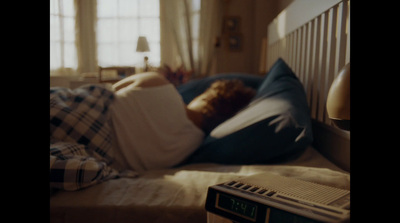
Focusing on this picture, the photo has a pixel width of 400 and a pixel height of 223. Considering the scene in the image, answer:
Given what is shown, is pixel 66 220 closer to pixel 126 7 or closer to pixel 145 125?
pixel 145 125

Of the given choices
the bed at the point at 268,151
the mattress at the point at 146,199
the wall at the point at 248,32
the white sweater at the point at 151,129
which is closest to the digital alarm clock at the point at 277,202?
the bed at the point at 268,151

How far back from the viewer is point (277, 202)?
0.33 meters

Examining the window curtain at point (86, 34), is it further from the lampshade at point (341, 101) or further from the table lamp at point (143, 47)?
the lampshade at point (341, 101)

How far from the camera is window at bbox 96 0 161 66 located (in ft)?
11.2

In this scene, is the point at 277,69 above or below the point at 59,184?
above

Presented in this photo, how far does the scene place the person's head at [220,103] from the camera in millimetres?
1173

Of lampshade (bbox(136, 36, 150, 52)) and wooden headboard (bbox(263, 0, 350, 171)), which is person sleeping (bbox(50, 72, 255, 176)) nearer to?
wooden headboard (bbox(263, 0, 350, 171))

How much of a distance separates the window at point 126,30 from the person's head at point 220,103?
2259 mm

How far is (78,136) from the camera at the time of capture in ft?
2.71

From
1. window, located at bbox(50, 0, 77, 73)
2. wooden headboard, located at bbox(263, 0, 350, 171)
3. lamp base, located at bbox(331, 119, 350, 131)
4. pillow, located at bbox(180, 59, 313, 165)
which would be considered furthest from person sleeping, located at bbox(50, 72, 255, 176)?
window, located at bbox(50, 0, 77, 73)

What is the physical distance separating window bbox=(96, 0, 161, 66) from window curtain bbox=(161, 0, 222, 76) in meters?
0.15

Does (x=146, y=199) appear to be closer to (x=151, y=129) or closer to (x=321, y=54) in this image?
(x=151, y=129)
